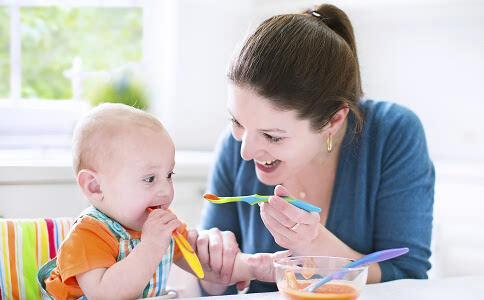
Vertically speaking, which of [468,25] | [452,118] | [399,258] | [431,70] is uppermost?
[468,25]

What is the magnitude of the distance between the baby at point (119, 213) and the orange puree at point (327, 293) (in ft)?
0.92

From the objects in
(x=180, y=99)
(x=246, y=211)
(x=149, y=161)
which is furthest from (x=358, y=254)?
(x=180, y=99)

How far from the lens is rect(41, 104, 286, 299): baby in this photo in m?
1.27

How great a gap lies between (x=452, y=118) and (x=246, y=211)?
3.00 ft

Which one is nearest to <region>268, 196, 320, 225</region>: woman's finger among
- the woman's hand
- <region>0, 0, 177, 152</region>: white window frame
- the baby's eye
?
the woman's hand

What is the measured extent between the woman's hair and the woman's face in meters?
0.02

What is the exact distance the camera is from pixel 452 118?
242 cm

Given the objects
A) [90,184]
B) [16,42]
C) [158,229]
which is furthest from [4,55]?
[158,229]

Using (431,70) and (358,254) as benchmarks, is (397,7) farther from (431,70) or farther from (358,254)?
(358,254)

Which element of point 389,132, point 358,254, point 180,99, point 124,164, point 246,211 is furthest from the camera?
point 180,99

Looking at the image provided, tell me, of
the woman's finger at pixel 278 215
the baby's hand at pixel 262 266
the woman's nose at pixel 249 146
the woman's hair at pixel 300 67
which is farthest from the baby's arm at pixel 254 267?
the woman's hair at pixel 300 67

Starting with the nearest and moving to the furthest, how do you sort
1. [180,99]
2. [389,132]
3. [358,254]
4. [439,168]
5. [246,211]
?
[358,254] < [389,132] < [246,211] < [439,168] < [180,99]

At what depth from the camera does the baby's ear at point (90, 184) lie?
1.34 m

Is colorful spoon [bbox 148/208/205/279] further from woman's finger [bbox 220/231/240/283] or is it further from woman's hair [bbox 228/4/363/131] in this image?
woman's hair [bbox 228/4/363/131]
